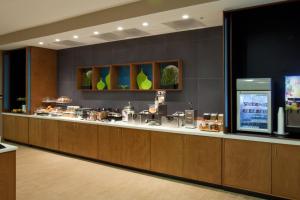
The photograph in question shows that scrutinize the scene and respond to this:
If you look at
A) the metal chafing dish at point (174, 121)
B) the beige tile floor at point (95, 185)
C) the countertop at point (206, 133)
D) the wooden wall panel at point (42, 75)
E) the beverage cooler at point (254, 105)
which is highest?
the wooden wall panel at point (42, 75)

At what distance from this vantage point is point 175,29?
495cm

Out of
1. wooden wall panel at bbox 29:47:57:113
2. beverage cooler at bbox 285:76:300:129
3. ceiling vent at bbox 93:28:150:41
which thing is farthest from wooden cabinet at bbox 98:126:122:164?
beverage cooler at bbox 285:76:300:129

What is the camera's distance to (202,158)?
4.03 meters

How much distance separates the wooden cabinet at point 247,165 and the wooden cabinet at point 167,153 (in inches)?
30.0

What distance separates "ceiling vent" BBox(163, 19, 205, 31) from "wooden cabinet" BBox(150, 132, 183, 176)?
6.38ft

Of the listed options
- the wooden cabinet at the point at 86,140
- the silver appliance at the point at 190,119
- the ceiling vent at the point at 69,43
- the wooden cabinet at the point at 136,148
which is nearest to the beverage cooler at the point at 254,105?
the silver appliance at the point at 190,119

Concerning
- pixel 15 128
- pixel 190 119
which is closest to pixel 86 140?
pixel 190 119

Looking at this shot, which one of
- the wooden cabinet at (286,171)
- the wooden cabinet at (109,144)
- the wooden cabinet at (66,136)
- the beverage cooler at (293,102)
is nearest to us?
the wooden cabinet at (286,171)

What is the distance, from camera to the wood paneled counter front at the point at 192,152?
11.2 ft

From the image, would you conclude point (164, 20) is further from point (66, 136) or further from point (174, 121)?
point (66, 136)

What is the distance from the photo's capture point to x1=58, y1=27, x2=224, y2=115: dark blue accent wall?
4.77 m

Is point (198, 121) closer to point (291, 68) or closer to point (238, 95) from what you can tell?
point (238, 95)

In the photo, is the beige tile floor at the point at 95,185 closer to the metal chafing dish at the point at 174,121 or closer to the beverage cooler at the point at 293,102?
the metal chafing dish at the point at 174,121

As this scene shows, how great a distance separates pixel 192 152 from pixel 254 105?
1.19m
